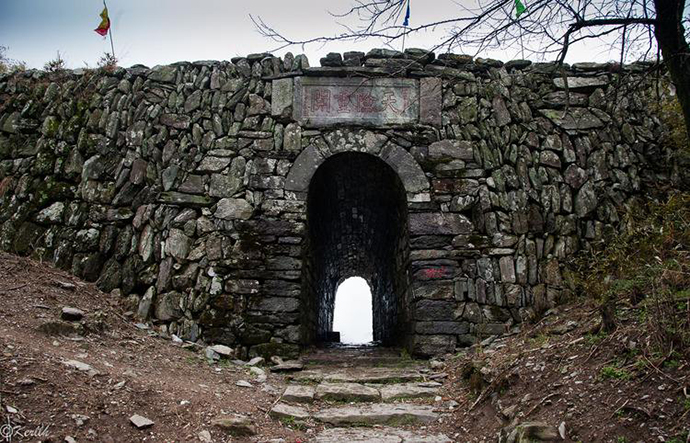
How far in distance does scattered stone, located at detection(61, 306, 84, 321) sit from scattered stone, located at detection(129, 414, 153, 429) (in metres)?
2.05

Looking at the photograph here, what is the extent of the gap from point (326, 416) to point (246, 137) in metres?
3.77

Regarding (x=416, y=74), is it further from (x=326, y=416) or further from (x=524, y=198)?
(x=326, y=416)

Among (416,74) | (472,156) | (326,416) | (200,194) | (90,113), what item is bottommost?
(326,416)

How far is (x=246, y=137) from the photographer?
6.49 m

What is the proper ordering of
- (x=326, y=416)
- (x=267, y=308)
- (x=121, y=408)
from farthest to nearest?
1. (x=267, y=308)
2. (x=326, y=416)
3. (x=121, y=408)

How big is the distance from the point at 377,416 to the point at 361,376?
112 centimetres

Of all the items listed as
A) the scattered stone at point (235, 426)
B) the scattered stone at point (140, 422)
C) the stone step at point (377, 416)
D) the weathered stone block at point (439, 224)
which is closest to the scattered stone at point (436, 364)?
the stone step at point (377, 416)

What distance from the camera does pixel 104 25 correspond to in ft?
24.1

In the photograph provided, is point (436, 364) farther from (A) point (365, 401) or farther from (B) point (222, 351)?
(B) point (222, 351)

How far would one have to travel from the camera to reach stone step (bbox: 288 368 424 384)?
5.07 m

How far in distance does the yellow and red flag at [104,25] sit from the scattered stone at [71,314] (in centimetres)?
439

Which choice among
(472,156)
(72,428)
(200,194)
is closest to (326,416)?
(72,428)

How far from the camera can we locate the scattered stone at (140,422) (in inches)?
125

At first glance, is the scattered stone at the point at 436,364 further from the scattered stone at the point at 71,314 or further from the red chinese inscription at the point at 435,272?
the scattered stone at the point at 71,314
